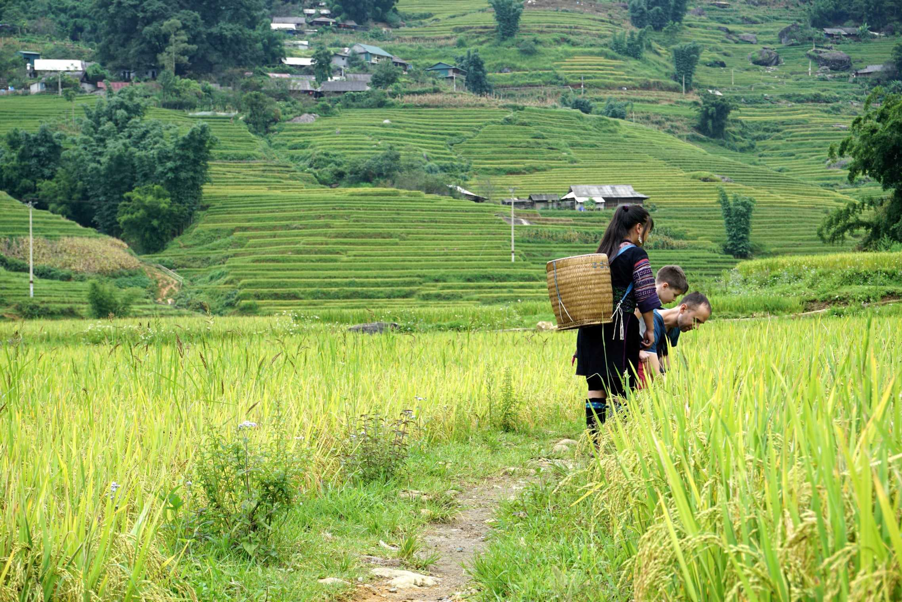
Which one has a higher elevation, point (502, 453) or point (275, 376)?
point (275, 376)

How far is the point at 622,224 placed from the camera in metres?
4.48

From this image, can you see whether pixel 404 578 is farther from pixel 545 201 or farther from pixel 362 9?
pixel 362 9

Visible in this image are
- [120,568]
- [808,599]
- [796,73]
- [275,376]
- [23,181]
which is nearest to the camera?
[808,599]

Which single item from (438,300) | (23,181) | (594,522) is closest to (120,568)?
(594,522)

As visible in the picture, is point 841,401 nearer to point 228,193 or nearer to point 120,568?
point 120,568

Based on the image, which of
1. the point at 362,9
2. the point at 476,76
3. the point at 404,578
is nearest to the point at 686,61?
the point at 476,76

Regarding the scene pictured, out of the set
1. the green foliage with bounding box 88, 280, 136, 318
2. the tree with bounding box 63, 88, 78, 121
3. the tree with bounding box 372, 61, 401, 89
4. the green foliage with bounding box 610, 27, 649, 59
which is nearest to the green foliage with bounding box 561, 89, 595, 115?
the tree with bounding box 372, 61, 401, 89

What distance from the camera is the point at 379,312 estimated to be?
24.0m

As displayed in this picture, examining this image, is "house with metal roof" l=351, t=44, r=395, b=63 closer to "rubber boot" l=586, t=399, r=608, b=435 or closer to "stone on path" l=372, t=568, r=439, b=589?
"rubber boot" l=586, t=399, r=608, b=435

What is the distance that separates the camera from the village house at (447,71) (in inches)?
3354

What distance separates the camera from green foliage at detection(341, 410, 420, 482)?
420 cm

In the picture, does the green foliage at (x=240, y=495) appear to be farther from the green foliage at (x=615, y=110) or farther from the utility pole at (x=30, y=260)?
the green foliage at (x=615, y=110)

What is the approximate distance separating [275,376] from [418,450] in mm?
1066

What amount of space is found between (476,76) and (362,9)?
2809 centimetres
